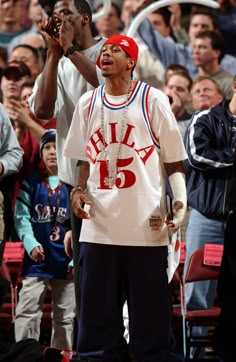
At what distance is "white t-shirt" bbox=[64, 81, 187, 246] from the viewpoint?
480 centimetres

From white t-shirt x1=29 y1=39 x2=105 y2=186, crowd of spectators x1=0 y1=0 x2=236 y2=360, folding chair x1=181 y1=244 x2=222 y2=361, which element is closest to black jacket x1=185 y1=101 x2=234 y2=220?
crowd of spectators x1=0 y1=0 x2=236 y2=360

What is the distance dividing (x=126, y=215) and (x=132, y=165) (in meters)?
0.27

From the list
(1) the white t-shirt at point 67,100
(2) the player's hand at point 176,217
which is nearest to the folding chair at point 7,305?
(1) the white t-shirt at point 67,100

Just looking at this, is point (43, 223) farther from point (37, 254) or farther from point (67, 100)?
point (67, 100)

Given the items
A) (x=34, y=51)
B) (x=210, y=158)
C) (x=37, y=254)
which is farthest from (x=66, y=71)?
(x=34, y=51)

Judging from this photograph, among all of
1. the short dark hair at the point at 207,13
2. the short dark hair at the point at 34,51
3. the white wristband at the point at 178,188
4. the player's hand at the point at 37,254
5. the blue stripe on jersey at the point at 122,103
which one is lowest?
the player's hand at the point at 37,254

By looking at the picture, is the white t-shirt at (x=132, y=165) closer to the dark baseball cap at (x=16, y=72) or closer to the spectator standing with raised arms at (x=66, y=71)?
the spectator standing with raised arms at (x=66, y=71)

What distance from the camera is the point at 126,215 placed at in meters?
4.80

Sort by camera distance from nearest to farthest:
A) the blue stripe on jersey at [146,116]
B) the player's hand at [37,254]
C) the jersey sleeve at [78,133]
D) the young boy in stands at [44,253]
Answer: the blue stripe on jersey at [146,116], the jersey sleeve at [78,133], the young boy in stands at [44,253], the player's hand at [37,254]

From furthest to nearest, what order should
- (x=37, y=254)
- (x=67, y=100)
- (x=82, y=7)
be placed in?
(x=37, y=254) < (x=67, y=100) < (x=82, y=7)

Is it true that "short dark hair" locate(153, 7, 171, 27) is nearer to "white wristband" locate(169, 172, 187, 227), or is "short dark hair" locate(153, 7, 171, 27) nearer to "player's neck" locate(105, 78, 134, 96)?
"player's neck" locate(105, 78, 134, 96)

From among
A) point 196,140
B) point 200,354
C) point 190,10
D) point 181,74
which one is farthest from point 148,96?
point 190,10

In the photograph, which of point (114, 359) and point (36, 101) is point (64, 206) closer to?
point (36, 101)

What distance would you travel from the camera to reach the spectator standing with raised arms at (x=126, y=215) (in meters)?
4.79
